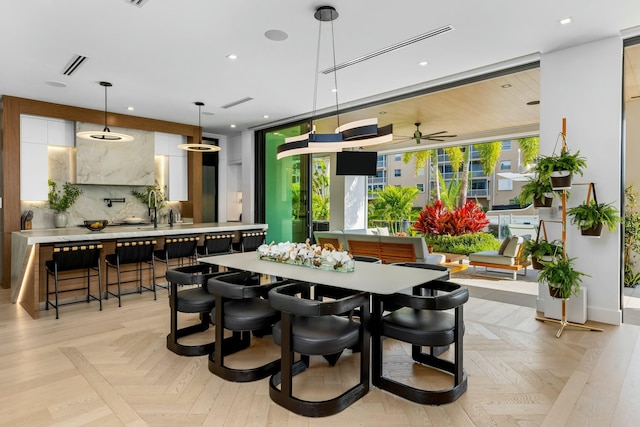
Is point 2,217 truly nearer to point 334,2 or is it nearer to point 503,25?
point 334,2

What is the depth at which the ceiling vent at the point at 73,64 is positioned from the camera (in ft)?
14.8

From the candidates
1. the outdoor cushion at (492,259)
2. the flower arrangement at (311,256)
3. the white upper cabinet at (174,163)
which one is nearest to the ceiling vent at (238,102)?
the white upper cabinet at (174,163)

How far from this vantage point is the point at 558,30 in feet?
12.6

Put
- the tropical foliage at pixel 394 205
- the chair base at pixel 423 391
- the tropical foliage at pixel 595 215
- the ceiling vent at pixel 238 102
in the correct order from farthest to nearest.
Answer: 1. the tropical foliage at pixel 394 205
2. the ceiling vent at pixel 238 102
3. the tropical foliage at pixel 595 215
4. the chair base at pixel 423 391

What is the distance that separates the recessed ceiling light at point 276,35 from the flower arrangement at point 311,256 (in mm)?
2165

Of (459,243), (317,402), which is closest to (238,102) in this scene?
(317,402)

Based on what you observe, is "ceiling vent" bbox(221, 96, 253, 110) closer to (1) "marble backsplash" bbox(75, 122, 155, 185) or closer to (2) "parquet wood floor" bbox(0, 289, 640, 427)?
(1) "marble backsplash" bbox(75, 122, 155, 185)

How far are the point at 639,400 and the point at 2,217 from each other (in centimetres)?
807

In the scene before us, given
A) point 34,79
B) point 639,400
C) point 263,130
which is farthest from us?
point 263,130

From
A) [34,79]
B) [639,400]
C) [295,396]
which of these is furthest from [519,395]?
[34,79]

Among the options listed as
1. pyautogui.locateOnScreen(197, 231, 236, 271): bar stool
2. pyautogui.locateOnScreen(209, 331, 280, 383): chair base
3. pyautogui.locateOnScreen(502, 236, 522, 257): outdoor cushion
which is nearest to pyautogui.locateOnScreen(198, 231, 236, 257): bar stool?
pyautogui.locateOnScreen(197, 231, 236, 271): bar stool

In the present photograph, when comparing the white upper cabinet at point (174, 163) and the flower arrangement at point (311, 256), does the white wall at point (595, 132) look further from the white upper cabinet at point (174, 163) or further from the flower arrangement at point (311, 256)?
the white upper cabinet at point (174, 163)

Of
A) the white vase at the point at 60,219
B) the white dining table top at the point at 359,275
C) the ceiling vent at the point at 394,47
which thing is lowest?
the white dining table top at the point at 359,275

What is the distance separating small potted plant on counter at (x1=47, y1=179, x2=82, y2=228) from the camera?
6.62m
